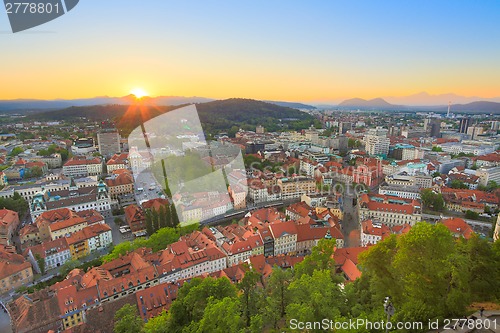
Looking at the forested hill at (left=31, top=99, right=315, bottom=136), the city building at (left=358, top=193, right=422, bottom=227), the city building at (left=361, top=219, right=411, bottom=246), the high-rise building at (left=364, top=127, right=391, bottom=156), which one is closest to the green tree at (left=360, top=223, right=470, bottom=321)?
the city building at (left=361, top=219, right=411, bottom=246)

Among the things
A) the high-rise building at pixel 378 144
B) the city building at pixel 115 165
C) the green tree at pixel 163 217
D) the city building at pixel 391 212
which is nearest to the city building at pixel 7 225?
the green tree at pixel 163 217

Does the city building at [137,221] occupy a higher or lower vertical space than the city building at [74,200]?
lower

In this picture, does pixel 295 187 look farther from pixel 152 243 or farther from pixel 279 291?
pixel 279 291

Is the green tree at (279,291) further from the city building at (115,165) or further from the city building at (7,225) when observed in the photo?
the city building at (115,165)

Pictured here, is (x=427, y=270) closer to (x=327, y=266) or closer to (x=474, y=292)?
(x=474, y=292)

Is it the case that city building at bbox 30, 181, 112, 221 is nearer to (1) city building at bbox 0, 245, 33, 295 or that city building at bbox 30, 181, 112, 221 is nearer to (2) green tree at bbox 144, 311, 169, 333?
(1) city building at bbox 0, 245, 33, 295

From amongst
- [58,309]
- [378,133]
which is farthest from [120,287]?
[378,133]
